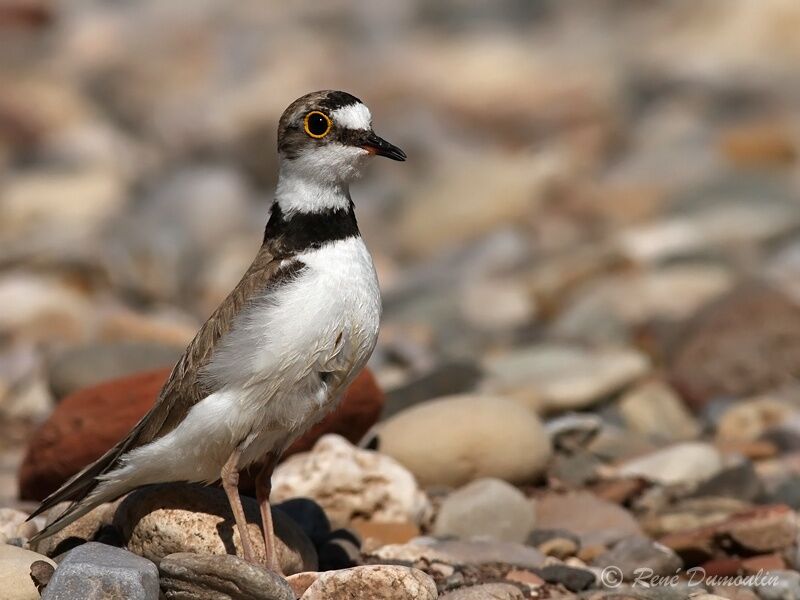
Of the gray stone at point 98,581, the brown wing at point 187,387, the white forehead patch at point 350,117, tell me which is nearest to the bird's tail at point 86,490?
the brown wing at point 187,387

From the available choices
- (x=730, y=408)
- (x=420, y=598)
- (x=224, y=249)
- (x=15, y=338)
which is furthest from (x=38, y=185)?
(x=420, y=598)

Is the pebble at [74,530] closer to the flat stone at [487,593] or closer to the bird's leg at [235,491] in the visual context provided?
the bird's leg at [235,491]

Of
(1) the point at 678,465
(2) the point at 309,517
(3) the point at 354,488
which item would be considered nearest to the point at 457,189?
(1) the point at 678,465

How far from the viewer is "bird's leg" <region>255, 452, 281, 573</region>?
6.67m

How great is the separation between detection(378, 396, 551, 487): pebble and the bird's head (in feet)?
8.44

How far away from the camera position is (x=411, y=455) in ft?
29.2

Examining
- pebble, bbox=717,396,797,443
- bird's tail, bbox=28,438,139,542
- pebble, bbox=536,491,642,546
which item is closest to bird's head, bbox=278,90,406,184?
→ bird's tail, bbox=28,438,139,542

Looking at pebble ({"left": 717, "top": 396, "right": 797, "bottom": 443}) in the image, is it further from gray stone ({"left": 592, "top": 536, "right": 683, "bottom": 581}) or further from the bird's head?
the bird's head

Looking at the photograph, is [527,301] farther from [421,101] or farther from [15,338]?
[421,101]

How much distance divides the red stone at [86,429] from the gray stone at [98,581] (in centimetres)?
247

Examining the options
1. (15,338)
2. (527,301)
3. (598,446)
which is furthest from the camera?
(527,301)

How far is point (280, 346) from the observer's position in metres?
6.49

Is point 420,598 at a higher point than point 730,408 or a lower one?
higher

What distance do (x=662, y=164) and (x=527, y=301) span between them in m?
6.91
